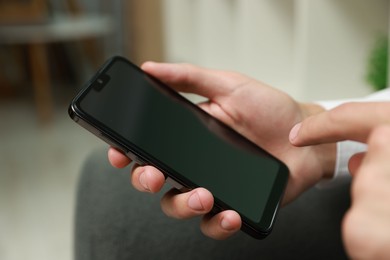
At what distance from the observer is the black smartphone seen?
47 centimetres

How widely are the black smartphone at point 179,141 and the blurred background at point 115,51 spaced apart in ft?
1.21

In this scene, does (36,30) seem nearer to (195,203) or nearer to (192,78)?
(192,78)

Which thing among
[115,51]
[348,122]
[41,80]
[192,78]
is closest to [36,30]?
[41,80]

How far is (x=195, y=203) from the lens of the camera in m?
0.44

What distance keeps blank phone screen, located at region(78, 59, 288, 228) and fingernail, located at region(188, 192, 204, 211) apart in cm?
3

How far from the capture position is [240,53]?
1.18 m

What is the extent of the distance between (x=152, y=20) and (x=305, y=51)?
111 centimetres

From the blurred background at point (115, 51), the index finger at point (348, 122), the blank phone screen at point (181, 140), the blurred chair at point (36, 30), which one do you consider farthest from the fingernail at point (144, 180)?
the blurred chair at point (36, 30)

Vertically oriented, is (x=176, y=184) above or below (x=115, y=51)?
above

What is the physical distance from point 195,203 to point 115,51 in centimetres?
237

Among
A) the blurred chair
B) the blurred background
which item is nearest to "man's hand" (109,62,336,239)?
the blurred background

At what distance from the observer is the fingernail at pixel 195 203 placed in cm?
44

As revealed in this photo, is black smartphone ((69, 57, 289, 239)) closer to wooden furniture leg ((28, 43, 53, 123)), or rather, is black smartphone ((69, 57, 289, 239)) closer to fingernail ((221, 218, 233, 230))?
fingernail ((221, 218, 233, 230))

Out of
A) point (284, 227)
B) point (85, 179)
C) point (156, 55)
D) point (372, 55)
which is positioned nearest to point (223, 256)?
point (284, 227)
